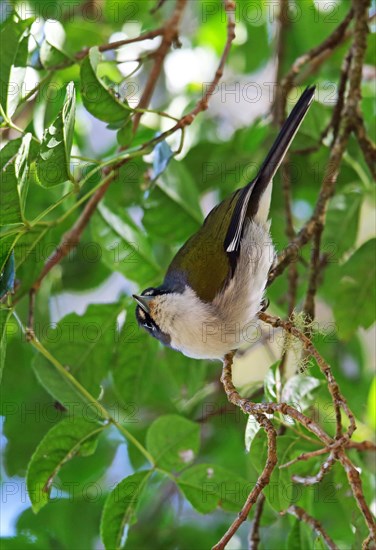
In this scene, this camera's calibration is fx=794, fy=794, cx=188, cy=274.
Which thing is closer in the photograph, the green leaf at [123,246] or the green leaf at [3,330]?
the green leaf at [3,330]

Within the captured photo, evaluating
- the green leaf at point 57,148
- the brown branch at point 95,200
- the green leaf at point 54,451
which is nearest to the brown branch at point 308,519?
the green leaf at point 54,451

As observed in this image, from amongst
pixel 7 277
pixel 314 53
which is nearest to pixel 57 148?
pixel 7 277

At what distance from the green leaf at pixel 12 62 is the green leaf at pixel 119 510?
67cm

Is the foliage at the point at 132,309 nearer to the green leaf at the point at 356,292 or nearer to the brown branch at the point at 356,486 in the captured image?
the green leaf at the point at 356,292

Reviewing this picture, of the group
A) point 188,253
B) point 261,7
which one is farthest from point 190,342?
point 261,7

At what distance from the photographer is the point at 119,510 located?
54.7 inches

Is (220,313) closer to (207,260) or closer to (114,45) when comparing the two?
(207,260)

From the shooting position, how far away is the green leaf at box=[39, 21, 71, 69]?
5.38 ft

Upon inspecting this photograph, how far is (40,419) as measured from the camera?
6.03 feet

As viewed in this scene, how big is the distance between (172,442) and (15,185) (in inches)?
23.7

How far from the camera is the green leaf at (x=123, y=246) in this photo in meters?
1.68

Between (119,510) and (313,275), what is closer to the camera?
(119,510)

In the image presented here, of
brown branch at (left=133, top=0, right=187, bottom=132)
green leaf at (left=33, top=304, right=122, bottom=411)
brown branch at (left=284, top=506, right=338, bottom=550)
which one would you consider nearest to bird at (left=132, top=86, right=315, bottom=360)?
green leaf at (left=33, top=304, right=122, bottom=411)

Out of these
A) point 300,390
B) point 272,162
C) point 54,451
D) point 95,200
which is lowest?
point 54,451
